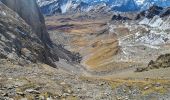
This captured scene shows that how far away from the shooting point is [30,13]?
115500 mm

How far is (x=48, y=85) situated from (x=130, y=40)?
160551mm

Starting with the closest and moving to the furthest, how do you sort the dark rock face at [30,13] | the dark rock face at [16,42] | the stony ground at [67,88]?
the stony ground at [67,88]
the dark rock face at [16,42]
the dark rock face at [30,13]

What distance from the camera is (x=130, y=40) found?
19525 cm

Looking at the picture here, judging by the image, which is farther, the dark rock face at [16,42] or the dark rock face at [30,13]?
the dark rock face at [30,13]

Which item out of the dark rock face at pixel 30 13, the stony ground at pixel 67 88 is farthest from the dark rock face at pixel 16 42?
the dark rock face at pixel 30 13

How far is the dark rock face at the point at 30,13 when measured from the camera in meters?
106

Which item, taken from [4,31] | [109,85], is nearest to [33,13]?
[4,31]

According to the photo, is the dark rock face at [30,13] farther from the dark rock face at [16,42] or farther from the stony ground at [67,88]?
the stony ground at [67,88]

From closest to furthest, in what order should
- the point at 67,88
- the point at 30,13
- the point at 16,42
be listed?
the point at 67,88, the point at 16,42, the point at 30,13

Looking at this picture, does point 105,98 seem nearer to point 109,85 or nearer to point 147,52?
point 109,85

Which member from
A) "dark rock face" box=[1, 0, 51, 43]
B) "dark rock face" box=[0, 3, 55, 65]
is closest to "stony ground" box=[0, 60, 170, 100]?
"dark rock face" box=[0, 3, 55, 65]

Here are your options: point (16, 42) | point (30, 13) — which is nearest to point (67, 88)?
point (16, 42)

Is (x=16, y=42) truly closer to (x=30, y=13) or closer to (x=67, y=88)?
(x=67, y=88)

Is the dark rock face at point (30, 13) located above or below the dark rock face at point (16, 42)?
above
